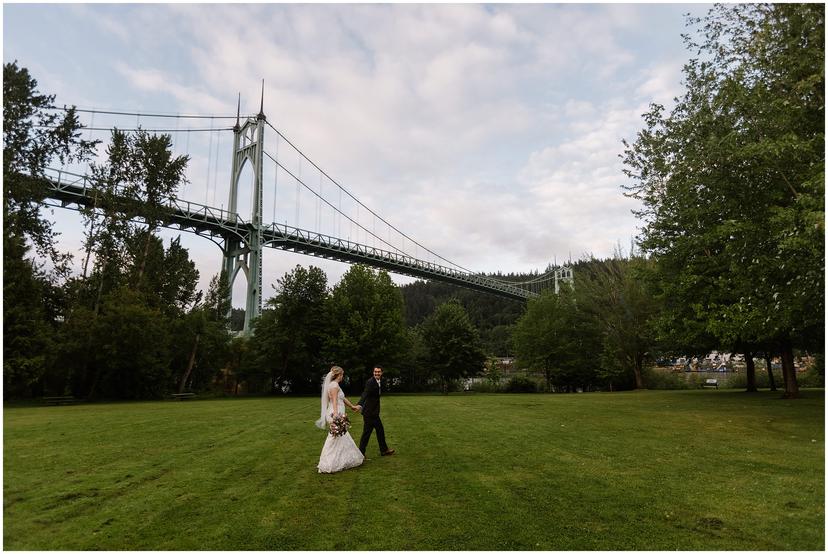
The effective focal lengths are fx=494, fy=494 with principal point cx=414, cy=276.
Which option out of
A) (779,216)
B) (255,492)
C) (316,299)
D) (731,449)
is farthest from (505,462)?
(316,299)

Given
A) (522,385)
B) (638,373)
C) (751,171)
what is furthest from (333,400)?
(522,385)

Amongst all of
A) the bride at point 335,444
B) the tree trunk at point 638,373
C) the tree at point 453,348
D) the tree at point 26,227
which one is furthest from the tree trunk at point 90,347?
the tree trunk at point 638,373

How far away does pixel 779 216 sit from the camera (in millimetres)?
12477

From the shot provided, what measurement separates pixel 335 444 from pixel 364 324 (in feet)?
114

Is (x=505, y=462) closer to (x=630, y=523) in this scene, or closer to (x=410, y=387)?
(x=630, y=523)

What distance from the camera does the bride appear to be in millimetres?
8922

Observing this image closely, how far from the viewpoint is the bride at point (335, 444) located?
892 centimetres

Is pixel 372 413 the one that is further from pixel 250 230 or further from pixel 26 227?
pixel 250 230

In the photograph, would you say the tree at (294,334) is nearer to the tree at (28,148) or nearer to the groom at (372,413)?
the tree at (28,148)

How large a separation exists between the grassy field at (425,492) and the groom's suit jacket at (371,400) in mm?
1056

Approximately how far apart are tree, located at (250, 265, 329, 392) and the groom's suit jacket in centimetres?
3430

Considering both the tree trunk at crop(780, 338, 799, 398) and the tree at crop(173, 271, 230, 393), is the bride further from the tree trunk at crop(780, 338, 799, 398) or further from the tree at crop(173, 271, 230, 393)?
the tree at crop(173, 271, 230, 393)

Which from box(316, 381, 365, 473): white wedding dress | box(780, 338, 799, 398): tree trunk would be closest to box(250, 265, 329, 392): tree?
box(780, 338, 799, 398): tree trunk

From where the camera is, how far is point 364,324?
144 feet
